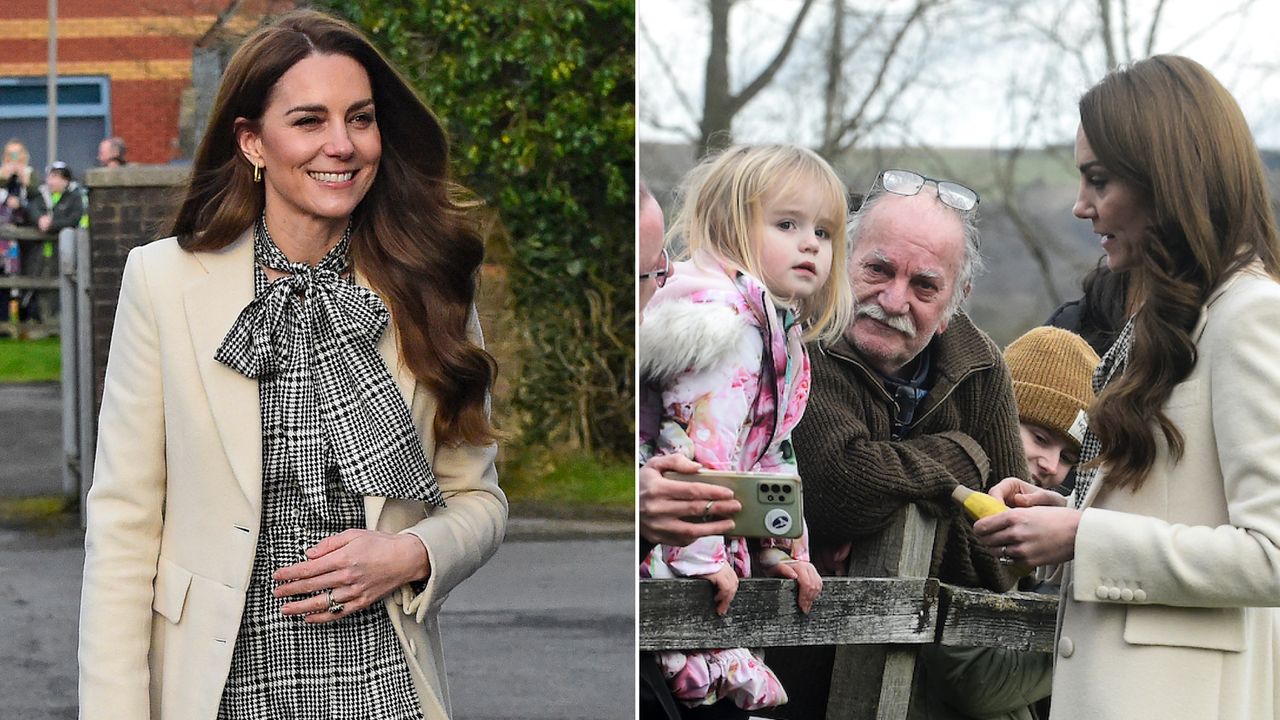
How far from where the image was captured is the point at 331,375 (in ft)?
7.81

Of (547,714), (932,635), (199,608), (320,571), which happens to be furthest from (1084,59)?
(547,714)

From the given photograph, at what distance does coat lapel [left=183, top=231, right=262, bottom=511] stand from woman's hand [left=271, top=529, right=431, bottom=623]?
0.11 m

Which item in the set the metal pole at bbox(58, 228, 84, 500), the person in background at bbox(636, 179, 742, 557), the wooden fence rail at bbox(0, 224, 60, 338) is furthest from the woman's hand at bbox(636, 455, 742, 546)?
the wooden fence rail at bbox(0, 224, 60, 338)

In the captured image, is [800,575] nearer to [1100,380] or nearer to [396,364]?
[1100,380]

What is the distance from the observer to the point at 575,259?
8992mm

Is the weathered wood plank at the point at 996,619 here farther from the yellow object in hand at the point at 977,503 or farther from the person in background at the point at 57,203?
the person in background at the point at 57,203

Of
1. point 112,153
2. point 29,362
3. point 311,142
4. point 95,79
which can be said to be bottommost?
point 29,362

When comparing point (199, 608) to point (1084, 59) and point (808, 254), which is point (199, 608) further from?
point (1084, 59)

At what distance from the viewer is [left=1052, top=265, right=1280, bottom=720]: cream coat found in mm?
2123

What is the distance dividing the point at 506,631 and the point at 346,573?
4869mm

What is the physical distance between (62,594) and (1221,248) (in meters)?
6.13

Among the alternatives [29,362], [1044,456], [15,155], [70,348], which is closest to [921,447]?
[1044,456]

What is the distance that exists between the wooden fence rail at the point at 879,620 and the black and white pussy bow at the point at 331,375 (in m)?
0.43

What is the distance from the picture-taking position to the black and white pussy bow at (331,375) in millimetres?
2320
